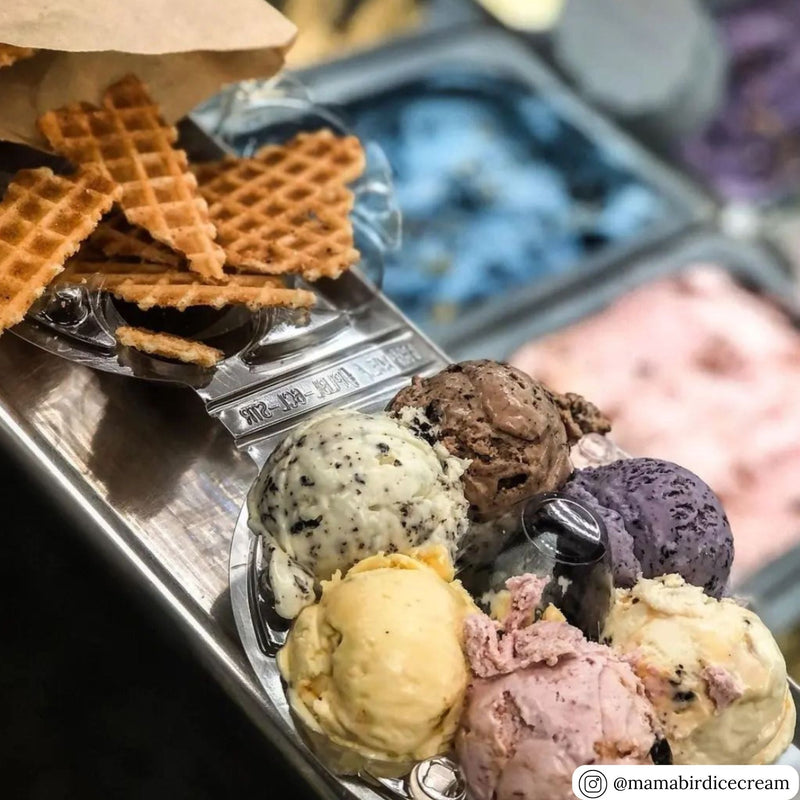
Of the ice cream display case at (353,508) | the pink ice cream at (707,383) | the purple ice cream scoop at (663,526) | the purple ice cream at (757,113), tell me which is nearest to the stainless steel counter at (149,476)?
the ice cream display case at (353,508)

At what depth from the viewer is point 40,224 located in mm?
1594

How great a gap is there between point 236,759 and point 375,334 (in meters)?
0.75

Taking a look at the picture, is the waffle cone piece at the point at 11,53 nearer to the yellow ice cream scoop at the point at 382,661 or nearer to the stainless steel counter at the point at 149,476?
the stainless steel counter at the point at 149,476

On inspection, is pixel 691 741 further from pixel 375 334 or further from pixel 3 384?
pixel 3 384

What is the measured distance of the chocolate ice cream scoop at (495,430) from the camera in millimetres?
1352

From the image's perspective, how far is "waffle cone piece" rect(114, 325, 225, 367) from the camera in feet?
4.99

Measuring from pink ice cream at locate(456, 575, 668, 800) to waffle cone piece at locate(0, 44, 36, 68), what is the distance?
3.71 ft

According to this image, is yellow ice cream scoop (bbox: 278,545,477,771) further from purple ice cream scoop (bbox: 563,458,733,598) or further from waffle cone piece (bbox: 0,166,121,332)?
waffle cone piece (bbox: 0,166,121,332)

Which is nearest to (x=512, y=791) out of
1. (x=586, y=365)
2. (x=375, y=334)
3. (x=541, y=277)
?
(x=375, y=334)

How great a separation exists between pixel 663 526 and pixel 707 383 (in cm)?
153

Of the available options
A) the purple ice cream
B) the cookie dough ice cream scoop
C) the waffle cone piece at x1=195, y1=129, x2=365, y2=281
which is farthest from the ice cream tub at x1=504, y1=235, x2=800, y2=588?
the cookie dough ice cream scoop

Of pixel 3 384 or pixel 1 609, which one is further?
pixel 1 609

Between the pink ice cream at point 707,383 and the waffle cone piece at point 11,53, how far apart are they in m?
1.47

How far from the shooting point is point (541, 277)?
290 cm
